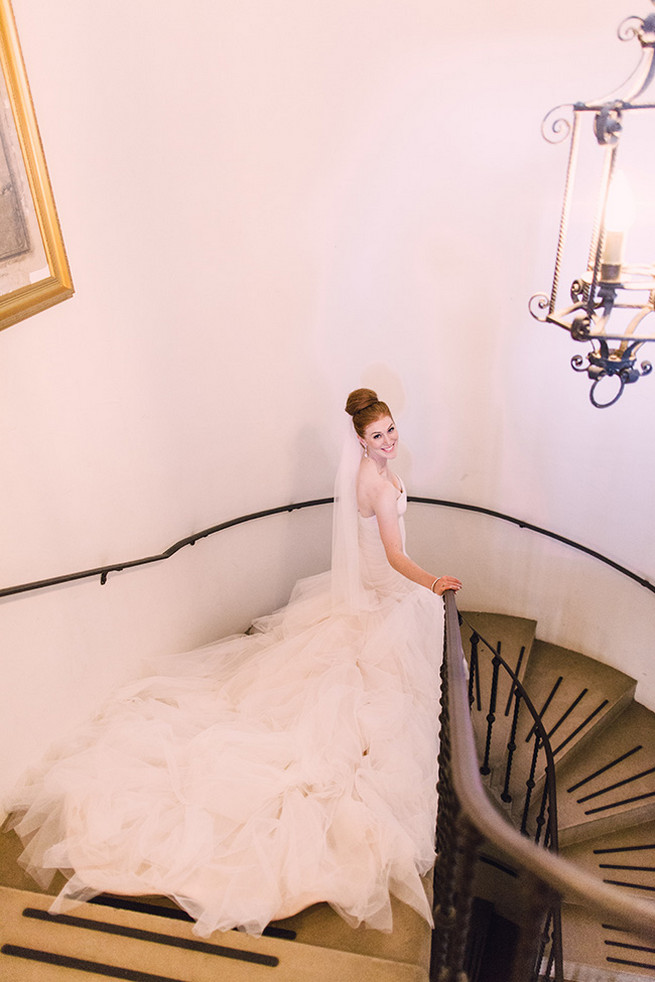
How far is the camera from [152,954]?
6.97 feet

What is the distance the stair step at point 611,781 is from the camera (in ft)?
12.5

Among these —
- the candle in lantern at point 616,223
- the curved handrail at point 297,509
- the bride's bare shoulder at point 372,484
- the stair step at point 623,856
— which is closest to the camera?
the candle in lantern at point 616,223

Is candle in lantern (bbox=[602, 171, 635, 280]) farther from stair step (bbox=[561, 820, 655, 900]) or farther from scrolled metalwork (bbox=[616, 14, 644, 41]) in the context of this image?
stair step (bbox=[561, 820, 655, 900])

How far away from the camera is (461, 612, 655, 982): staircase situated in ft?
11.7

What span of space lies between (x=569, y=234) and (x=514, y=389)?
0.92m

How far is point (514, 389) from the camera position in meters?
4.09

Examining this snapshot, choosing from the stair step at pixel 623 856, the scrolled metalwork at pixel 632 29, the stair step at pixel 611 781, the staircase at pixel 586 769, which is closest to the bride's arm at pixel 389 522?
the staircase at pixel 586 769

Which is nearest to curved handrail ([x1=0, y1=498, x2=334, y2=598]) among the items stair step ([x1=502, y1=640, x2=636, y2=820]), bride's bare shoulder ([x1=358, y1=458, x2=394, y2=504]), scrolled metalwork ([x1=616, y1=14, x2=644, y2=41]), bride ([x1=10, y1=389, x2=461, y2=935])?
bride ([x1=10, y1=389, x2=461, y2=935])

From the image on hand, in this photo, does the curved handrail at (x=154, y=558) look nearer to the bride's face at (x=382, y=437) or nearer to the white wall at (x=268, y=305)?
the white wall at (x=268, y=305)

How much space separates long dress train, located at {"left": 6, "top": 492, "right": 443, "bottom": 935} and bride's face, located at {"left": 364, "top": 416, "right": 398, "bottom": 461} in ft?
2.54

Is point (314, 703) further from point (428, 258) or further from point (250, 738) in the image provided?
point (428, 258)

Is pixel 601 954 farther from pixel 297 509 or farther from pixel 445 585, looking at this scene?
pixel 297 509

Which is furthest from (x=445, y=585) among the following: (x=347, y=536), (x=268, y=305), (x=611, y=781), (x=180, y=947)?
(x=611, y=781)

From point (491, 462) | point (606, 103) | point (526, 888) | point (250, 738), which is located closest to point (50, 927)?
point (250, 738)
